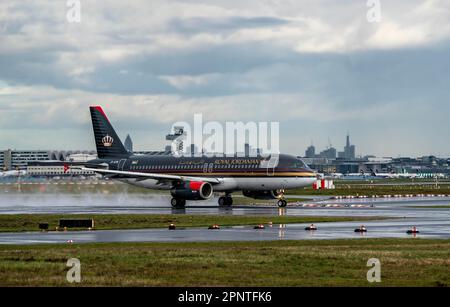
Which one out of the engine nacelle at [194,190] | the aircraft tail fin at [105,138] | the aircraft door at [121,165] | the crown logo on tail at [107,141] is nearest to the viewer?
the engine nacelle at [194,190]

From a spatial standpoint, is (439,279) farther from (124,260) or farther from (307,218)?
(307,218)

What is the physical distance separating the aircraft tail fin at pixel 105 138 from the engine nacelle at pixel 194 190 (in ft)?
44.2

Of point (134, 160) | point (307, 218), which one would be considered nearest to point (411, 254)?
point (307, 218)

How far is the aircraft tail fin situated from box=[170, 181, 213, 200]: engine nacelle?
531 inches

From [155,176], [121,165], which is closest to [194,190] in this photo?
[155,176]

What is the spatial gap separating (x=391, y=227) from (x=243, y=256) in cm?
1923

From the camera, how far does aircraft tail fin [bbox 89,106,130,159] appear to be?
93.9 metres

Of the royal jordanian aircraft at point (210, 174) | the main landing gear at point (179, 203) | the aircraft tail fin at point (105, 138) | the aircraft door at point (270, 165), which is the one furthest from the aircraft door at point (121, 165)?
the aircraft door at point (270, 165)

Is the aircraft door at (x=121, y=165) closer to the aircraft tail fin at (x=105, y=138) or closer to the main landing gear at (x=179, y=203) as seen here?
the aircraft tail fin at (x=105, y=138)

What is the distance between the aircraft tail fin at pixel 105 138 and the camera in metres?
93.9

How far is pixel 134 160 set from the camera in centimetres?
9019

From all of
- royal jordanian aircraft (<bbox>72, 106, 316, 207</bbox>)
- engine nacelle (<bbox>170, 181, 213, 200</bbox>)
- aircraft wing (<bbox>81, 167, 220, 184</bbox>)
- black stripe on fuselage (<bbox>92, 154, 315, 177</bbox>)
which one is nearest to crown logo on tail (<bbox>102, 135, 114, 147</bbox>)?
royal jordanian aircraft (<bbox>72, 106, 316, 207</bbox>)

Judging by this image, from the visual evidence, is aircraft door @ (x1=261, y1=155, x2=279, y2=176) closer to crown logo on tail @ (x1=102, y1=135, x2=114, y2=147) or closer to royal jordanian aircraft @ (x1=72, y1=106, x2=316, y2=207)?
royal jordanian aircraft @ (x1=72, y1=106, x2=316, y2=207)

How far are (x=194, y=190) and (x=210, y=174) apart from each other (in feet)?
12.6
